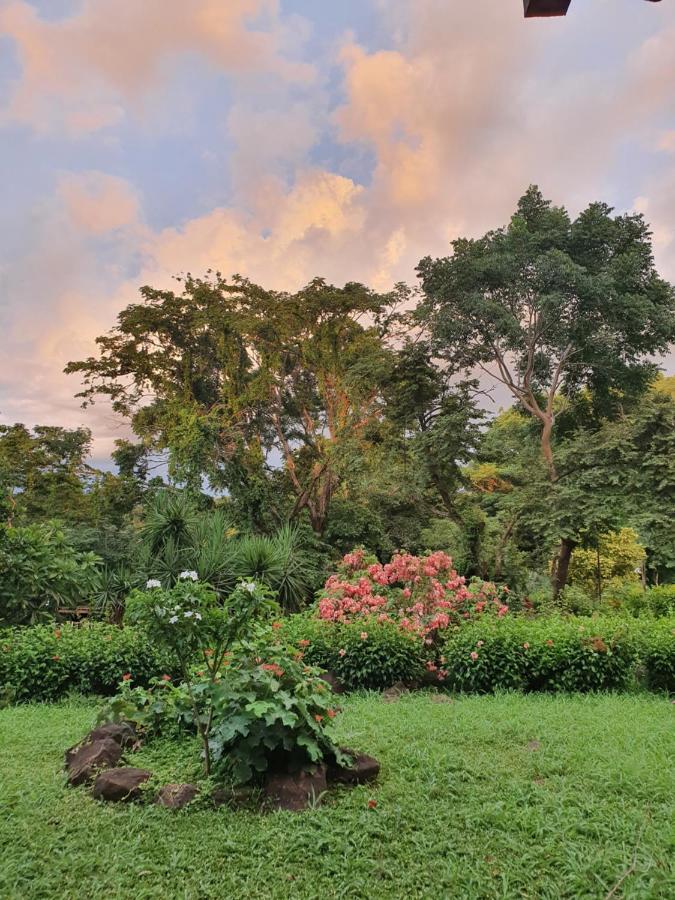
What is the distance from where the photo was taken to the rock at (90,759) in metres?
2.89

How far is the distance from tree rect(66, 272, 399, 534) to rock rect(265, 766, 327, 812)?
922 cm

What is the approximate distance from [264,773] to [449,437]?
7.79 m

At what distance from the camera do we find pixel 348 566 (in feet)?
25.3

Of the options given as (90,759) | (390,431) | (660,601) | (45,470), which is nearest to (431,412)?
(390,431)

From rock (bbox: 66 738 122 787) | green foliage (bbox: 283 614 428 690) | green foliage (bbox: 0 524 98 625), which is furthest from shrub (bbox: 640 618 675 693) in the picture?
green foliage (bbox: 0 524 98 625)

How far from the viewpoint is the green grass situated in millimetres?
2014

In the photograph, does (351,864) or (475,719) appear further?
(475,719)

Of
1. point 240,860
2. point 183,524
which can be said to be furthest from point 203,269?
point 240,860

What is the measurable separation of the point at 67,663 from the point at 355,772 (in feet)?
11.6

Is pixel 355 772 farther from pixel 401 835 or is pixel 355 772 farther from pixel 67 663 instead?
pixel 67 663

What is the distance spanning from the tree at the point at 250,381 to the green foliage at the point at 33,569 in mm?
6877

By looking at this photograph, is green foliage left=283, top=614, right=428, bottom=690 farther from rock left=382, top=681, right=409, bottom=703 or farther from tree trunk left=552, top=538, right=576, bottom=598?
tree trunk left=552, top=538, right=576, bottom=598

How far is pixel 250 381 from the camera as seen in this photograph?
13789mm

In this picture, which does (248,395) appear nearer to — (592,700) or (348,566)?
(348,566)
